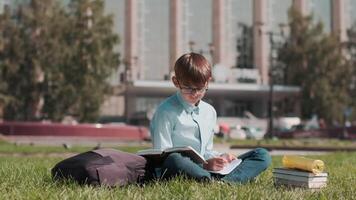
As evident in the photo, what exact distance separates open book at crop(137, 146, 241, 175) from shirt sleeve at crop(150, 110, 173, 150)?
5 centimetres

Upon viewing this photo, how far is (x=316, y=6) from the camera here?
69875mm

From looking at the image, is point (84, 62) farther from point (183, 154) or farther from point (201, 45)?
point (183, 154)

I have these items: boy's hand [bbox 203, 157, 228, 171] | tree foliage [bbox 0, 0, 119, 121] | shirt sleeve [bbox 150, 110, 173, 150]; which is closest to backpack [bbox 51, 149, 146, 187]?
shirt sleeve [bbox 150, 110, 173, 150]

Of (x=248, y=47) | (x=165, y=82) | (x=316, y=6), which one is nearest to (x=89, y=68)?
(x=165, y=82)

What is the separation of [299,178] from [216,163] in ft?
2.20

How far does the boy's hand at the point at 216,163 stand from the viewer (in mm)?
5074

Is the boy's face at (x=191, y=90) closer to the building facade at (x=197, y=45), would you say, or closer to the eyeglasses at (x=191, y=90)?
the eyeglasses at (x=191, y=90)

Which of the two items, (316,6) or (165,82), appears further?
(316,6)

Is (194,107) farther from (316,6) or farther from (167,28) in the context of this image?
(316,6)

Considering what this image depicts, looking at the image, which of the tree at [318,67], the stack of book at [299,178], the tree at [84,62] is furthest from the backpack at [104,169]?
the tree at [318,67]

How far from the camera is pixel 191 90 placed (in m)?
5.16

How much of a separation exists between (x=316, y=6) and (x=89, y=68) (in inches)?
1372

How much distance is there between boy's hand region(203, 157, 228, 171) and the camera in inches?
200

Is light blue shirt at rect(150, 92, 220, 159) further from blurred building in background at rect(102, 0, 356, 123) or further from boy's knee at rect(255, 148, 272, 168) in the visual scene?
blurred building in background at rect(102, 0, 356, 123)
